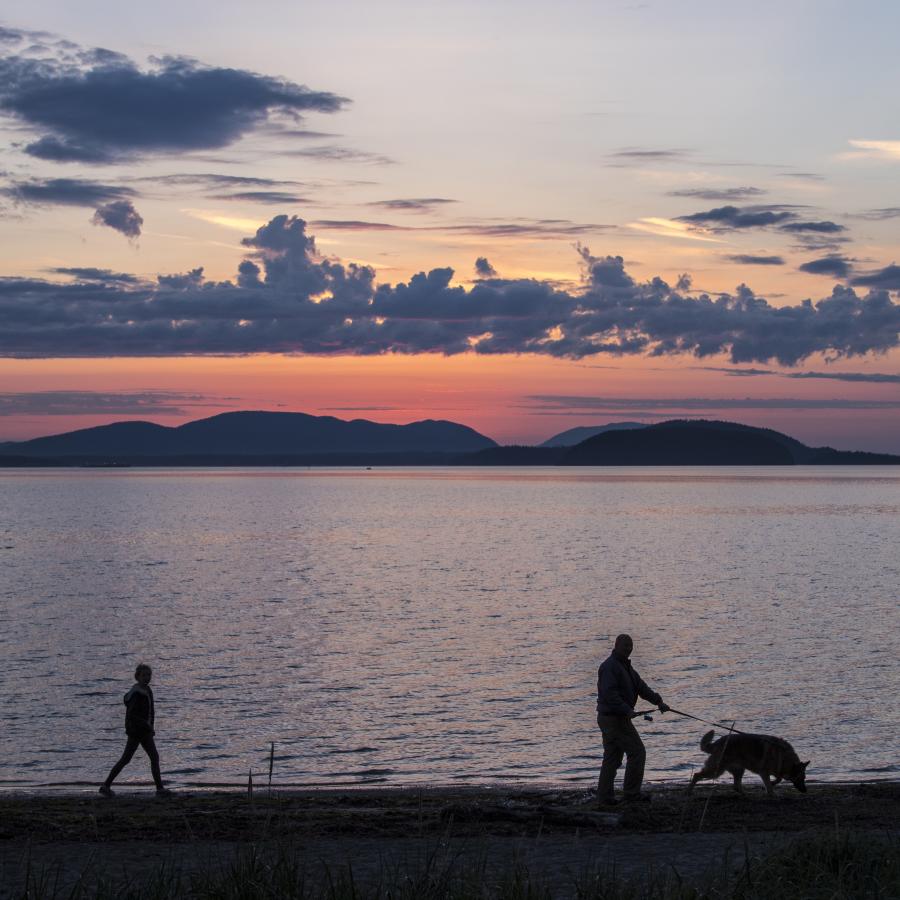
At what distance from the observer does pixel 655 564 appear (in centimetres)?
7350

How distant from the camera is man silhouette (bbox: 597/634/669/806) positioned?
52.1ft

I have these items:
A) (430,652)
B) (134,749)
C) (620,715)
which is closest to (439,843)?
(620,715)

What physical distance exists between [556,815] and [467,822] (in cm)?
119

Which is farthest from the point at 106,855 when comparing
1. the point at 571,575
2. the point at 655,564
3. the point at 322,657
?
the point at 655,564

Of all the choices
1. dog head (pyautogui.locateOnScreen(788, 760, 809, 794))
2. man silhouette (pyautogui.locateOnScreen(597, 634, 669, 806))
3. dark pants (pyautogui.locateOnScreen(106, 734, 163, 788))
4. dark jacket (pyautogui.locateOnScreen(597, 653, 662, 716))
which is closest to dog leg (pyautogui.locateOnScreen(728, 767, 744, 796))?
dog head (pyautogui.locateOnScreen(788, 760, 809, 794))

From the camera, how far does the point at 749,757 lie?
16.7 meters

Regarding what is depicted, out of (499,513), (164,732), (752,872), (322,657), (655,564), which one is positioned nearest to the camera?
(752,872)

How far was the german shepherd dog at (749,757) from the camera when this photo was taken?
651 inches

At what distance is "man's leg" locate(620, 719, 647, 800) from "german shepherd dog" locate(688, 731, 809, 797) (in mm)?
833

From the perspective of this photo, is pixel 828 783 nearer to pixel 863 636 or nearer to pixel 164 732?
pixel 164 732

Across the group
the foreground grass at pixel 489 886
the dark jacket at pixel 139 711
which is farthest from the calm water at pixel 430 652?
the foreground grass at pixel 489 886

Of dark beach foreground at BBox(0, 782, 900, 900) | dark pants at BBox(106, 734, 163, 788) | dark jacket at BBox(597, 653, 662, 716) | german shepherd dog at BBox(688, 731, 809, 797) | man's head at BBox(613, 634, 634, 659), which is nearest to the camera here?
dark beach foreground at BBox(0, 782, 900, 900)

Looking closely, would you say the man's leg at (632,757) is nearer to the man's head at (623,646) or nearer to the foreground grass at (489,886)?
the man's head at (623,646)

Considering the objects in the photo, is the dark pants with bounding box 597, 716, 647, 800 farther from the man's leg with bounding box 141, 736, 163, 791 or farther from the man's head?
the man's leg with bounding box 141, 736, 163, 791
